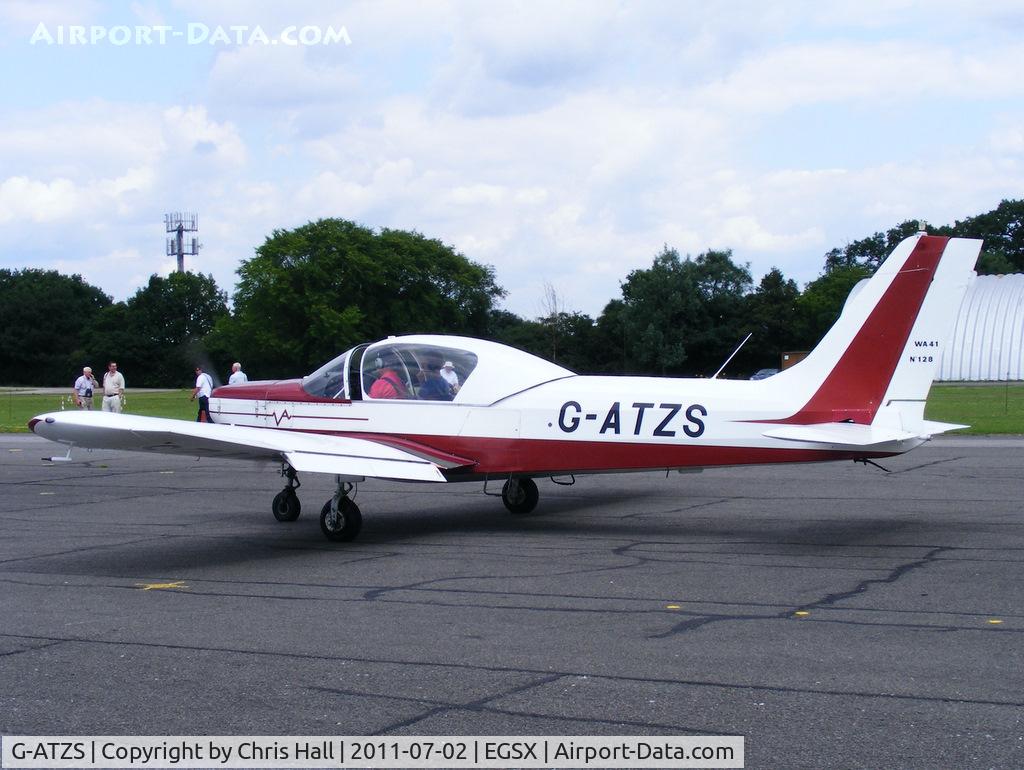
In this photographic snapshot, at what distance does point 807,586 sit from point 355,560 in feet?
13.5

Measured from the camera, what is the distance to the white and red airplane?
10461 millimetres

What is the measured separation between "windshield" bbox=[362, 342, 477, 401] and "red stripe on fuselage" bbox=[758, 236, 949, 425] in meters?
3.39

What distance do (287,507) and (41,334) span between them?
110m

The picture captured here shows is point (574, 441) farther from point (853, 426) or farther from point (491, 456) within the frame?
point (853, 426)

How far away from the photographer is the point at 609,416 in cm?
1117

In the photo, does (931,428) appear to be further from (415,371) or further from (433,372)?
(415,371)

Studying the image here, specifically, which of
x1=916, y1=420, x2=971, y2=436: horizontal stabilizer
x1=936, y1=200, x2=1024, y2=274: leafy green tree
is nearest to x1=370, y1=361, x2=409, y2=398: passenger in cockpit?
x1=916, y1=420, x2=971, y2=436: horizontal stabilizer

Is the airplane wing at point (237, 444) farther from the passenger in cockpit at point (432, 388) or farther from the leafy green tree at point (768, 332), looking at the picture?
the leafy green tree at point (768, 332)

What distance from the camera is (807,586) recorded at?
340 inches

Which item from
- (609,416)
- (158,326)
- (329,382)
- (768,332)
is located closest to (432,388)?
(329,382)

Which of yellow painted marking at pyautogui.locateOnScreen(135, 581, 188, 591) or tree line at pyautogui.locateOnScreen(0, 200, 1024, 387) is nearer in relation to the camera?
yellow painted marking at pyautogui.locateOnScreen(135, 581, 188, 591)

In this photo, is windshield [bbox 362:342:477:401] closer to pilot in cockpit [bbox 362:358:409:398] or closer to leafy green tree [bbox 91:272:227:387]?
pilot in cockpit [bbox 362:358:409:398]

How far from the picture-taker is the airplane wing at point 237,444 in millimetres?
9891

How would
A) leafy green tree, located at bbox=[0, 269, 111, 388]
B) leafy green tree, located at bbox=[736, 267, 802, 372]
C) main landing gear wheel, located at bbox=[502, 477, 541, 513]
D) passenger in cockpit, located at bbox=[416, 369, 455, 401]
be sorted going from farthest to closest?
1. leafy green tree, located at bbox=[0, 269, 111, 388]
2. leafy green tree, located at bbox=[736, 267, 802, 372]
3. main landing gear wheel, located at bbox=[502, 477, 541, 513]
4. passenger in cockpit, located at bbox=[416, 369, 455, 401]
